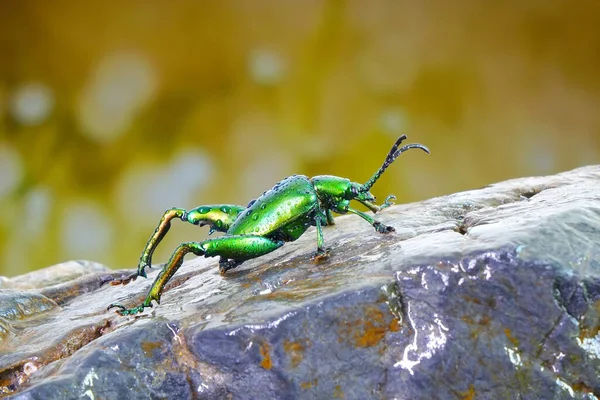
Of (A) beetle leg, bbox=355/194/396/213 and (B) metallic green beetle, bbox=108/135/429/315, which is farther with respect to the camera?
(A) beetle leg, bbox=355/194/396/213

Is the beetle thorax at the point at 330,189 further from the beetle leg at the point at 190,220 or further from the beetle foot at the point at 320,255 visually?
the beetle leg at the point at 190,220

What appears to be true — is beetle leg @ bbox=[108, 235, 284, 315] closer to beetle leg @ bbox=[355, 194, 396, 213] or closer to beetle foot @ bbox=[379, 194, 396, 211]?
beetle leg @ bbox=[355, 194, 396, 213]

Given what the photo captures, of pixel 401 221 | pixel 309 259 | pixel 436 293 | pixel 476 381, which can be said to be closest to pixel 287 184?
pixel 309 259

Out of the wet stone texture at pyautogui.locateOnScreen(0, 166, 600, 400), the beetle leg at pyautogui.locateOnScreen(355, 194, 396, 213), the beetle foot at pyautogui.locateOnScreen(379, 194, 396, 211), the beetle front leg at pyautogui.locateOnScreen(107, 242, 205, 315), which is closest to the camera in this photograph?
the wet stone texture at pyautogui.locateOnScreen(0, 166, 600, 400)

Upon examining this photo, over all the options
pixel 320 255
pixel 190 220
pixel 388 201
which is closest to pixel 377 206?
pixel 388 201

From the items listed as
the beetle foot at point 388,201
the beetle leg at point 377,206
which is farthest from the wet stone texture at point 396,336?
the beetle foot at point 388,201

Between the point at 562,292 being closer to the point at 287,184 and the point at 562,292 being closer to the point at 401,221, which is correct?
the point at 401,221

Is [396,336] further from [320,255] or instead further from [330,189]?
[330,189]

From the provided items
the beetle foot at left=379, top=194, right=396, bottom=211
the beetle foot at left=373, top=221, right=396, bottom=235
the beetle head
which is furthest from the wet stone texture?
the beetle foot at left=379, top=194, right=396, bottom=211
